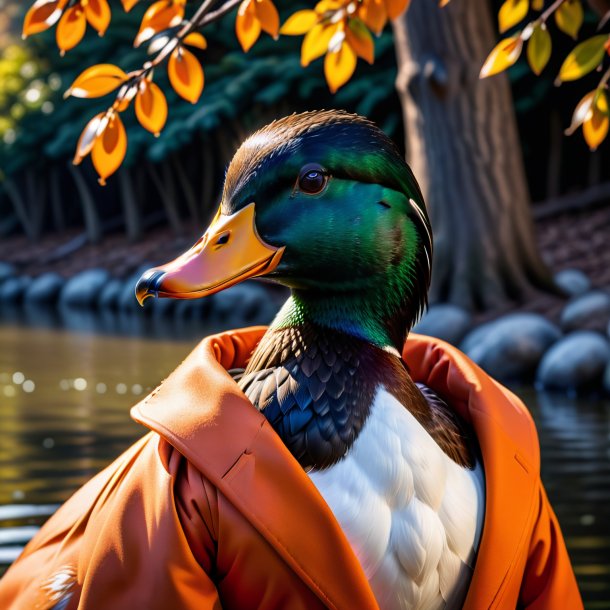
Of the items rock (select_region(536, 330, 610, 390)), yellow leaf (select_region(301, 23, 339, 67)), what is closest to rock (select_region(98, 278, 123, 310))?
rock (select_region(536, 330, 610, 390))

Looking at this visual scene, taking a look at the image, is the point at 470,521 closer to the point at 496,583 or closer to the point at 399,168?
the point at 496,583

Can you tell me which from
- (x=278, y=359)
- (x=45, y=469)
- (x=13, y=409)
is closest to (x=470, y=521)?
(x=278, y=359)

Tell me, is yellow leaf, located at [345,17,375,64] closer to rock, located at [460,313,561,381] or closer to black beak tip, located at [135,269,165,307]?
black beak tip, located at [135,269,165,307]

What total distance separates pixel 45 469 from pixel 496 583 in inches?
151

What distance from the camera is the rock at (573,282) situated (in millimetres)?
9570

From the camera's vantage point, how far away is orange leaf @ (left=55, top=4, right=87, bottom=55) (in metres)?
2.24

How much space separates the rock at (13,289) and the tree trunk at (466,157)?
340 inches

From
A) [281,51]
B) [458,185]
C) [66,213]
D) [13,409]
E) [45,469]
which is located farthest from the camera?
[66,213]

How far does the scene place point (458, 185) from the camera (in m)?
9.19

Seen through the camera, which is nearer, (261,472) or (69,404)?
(261,472)

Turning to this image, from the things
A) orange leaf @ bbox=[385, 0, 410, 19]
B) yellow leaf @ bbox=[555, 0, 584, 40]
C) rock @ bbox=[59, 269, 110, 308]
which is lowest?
rock @ bbox=[59, 269, 110, 308]

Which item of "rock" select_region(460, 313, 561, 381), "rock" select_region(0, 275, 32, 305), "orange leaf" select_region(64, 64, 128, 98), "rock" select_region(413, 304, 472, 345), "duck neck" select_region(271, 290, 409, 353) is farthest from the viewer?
"rock" select_region(0, 275, 32, 305)

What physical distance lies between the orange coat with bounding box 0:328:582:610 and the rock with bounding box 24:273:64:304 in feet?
47.1

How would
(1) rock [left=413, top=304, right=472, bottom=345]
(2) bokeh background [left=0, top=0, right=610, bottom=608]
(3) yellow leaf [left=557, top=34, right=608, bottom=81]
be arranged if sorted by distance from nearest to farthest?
(3) yellow leaf [left=557, top=34, right=608, bottom=81], (2) bokeh background [left=0, top=0, right=610, bottom=608], (1) rock [left=413, top=304, right=472, bottom=345]
